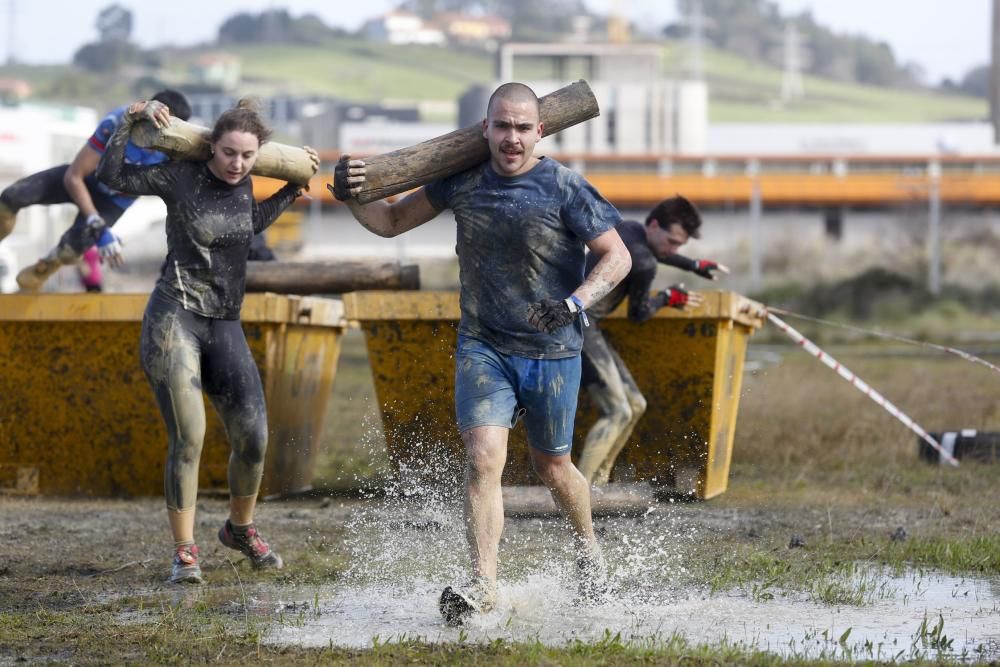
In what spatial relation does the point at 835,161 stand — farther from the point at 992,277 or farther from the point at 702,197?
the point at 992,277

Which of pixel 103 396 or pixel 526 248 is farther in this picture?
pixel 103 396

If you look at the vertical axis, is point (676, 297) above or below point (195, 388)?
above

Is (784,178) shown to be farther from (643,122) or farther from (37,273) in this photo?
(37,273)

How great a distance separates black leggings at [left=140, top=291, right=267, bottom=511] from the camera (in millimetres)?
6703

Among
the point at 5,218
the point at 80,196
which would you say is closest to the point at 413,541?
the point at 80,196

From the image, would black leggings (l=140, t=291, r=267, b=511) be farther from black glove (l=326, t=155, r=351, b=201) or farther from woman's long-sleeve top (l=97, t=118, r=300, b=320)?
black glove (l=326, t=155, r=351, b=201)

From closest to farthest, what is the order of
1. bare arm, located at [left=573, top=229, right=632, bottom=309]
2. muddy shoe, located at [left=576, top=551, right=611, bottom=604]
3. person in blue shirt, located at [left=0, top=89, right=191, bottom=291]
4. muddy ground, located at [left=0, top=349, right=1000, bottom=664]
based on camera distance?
muddy ground, located at [left=0, top=349, right=1000, bottom=664] < bare arm, located at [left=573, top=229, right=632, bottom=309] < muddy shoe, located at [left=576, top=551, right=611, bottom=604] < person in blue shirt, located at [left=0, top=89, right=191, bottom=291]

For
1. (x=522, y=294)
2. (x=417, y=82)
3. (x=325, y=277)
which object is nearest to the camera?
(x=522, y=294)

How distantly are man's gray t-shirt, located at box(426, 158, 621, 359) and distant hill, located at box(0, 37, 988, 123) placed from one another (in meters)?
128

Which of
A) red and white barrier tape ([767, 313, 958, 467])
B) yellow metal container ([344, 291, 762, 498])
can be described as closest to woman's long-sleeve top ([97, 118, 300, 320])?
yellow metal container ([344, 291, 762, 498])

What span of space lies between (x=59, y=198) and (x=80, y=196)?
411mm

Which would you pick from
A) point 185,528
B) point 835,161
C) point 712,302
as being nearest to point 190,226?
point 185,528

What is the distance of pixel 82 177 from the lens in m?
8.78

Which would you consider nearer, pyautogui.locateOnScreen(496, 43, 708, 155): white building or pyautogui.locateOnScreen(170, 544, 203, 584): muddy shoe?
pyautogui.locateOnScreen(170, 544, 203, 584): muddy shoe
